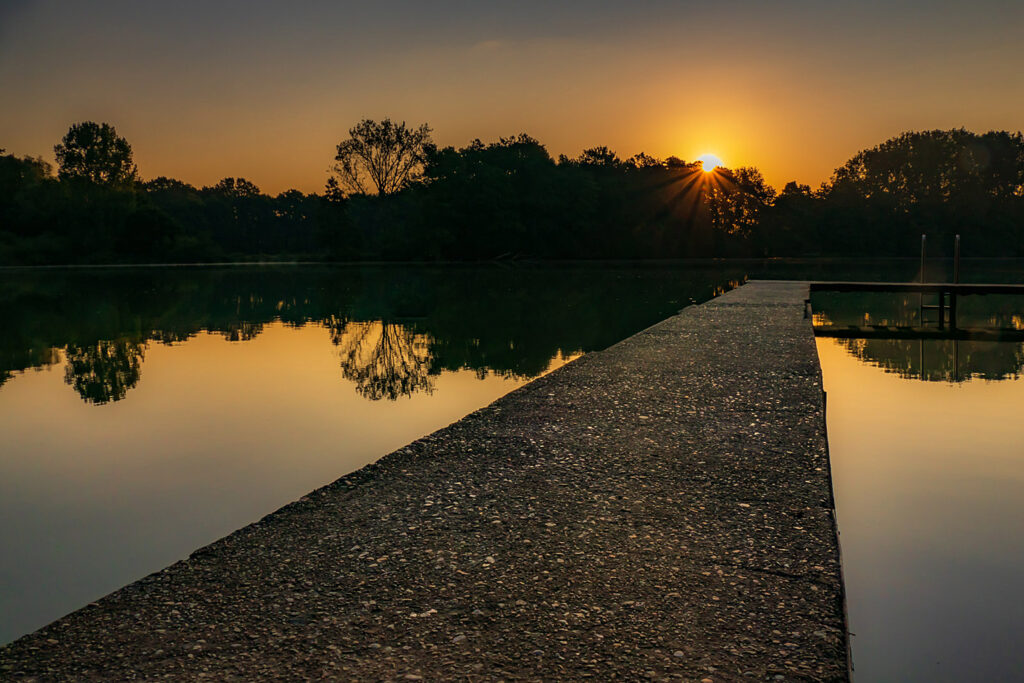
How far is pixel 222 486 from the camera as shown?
17.6 ft

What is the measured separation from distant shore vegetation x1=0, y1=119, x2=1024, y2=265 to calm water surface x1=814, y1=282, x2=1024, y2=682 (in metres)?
51.9

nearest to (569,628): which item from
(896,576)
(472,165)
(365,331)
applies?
(896,576)

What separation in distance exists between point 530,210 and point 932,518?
195 feet

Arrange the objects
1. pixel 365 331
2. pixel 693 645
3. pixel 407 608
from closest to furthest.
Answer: pixel 693 645
pixel 407 608
pixel 365 331

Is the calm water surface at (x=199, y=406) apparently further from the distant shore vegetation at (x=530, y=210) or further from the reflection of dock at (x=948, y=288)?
the distant shore vegetation at (x=530, y=210)

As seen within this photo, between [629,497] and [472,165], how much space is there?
6028cm

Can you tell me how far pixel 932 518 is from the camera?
4.66 m

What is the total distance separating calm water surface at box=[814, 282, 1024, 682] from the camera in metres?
3.14

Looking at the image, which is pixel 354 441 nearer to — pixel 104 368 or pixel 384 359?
pixel 384 359

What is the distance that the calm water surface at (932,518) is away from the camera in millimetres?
3137

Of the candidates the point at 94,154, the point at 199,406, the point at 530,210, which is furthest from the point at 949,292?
the point at 94,154

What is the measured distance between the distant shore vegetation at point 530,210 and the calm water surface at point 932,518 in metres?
51.9

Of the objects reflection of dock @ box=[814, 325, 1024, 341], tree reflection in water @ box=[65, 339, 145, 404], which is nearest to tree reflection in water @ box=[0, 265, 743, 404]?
tree reflection in water @ box=[65, 339, 145, 404]

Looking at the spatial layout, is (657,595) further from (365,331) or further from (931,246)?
(931,246)
